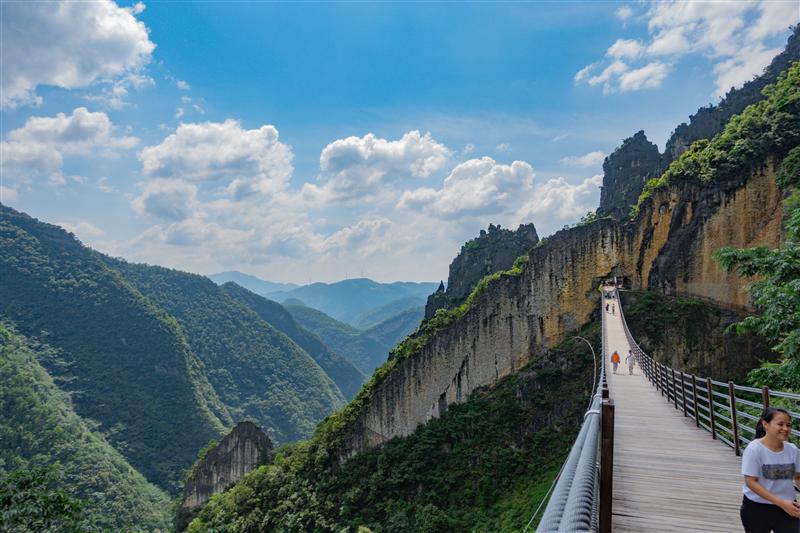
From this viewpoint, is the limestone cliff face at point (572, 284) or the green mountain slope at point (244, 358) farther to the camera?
the green mountain slope at point (244, 358)

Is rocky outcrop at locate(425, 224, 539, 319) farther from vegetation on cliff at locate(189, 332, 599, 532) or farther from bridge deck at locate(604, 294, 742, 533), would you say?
bridge deck at locate(604, 294, 742, 533)

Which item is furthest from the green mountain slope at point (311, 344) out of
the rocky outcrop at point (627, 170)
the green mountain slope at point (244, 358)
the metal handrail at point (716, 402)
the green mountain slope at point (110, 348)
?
→ the metal handrail at point (716, 402)

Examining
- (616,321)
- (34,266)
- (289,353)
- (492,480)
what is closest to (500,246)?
(616,321)

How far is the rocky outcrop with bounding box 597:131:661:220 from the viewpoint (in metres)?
52.1

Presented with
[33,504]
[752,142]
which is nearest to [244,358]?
[752,142]

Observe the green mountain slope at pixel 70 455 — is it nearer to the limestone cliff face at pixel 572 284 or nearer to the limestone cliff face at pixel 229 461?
the limestone cliff face at pixel 229 461

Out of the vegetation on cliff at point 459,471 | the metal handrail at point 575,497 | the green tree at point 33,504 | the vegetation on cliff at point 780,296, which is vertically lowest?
the vegetation on cliff at point 459,471

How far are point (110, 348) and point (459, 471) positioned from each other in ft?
315

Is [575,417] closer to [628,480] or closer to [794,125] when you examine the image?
[794,125]

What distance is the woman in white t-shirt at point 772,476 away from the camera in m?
3.73

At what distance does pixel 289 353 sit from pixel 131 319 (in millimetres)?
42157

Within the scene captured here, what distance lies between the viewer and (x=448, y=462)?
25.9 meters

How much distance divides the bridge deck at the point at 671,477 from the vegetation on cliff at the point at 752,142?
16.8 metres

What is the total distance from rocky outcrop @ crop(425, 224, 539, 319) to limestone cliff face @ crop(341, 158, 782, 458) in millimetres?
19198
